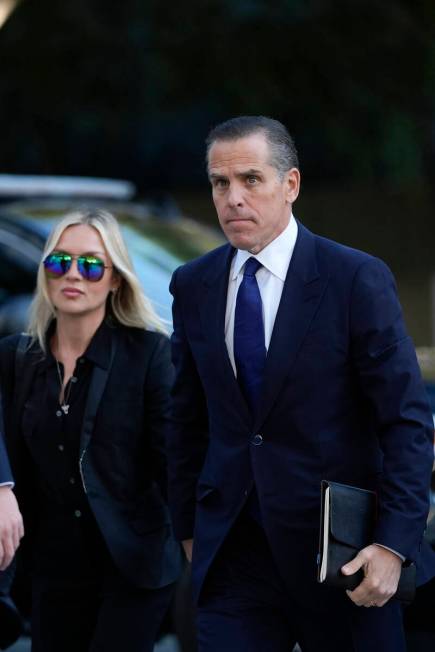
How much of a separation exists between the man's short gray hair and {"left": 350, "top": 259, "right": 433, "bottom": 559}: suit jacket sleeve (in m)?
0.37

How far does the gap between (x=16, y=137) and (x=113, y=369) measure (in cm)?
1120

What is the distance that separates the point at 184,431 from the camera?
4.16 meters

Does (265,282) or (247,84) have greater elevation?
(247,84)

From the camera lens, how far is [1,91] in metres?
14.8

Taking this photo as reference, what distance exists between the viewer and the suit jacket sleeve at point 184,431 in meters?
4.13

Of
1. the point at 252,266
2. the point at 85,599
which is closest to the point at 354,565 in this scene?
the point at 252,266

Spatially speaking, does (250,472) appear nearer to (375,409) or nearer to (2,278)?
(375,409)

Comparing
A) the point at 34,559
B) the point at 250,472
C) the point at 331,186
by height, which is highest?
the point at 331,186

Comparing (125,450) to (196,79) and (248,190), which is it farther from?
(196,79)

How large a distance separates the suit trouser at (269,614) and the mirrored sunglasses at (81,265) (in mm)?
1181

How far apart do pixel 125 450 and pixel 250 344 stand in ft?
3.00

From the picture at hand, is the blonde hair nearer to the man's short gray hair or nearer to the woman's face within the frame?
the woman's face

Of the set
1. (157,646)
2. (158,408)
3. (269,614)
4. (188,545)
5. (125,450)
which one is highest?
(158,408)

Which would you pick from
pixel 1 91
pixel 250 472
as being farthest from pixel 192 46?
pixel 250 472
